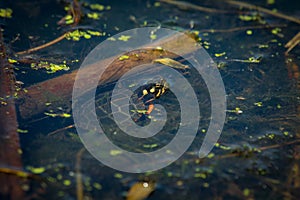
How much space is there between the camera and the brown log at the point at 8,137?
1.41m

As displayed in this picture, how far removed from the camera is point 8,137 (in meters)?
1.62

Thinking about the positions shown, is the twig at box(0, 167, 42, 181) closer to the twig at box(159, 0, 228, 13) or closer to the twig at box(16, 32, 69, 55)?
the twig at box(16, 32, 69, 55)

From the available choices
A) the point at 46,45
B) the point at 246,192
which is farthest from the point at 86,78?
the point at 246,192

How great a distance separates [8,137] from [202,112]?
99 cm

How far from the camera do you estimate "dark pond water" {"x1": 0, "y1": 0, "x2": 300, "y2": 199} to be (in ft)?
5.10

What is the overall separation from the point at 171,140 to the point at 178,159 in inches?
5.0

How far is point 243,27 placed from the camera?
8.69 feet

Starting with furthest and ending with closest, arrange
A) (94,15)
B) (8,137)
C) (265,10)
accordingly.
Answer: (265,10)
(94,15)
(8,137)

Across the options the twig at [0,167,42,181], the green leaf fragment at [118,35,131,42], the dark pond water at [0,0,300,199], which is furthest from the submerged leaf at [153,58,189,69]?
the twig at [0,167,42,181]

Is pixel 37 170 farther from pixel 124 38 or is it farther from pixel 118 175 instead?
pixel 124 38

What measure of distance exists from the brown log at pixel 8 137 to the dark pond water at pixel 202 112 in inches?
1.7

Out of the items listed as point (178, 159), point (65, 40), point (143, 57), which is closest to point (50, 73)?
point (65, 40)

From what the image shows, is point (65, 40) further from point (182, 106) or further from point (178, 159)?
point (178, 159)

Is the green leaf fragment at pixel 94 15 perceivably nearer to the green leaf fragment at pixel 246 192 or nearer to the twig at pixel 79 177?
the twig at pixel 79 177
